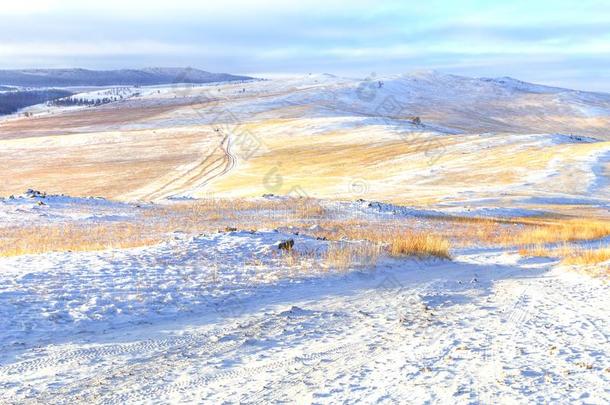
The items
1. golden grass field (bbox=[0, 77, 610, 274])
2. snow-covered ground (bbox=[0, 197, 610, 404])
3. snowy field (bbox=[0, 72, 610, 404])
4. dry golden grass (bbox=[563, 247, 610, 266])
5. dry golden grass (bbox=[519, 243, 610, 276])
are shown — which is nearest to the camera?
snow-covered ground (bbox=[0, 197, 610, 404])

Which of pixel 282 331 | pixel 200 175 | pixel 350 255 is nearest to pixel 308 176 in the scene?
pixel 200 175

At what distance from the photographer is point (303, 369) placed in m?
7.81

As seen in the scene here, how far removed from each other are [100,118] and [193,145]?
59864 millimetres

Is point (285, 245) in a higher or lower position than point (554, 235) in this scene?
higher

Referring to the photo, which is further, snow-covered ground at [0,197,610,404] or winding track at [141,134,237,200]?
winding track at [141,134,237,200]

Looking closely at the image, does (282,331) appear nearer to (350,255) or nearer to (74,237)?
(350,255)

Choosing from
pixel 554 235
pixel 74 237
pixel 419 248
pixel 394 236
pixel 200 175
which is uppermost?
pixel 419 248

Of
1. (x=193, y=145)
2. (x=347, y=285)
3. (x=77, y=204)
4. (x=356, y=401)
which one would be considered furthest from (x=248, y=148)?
(x=356, y=401)

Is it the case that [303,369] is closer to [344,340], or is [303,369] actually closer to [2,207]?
[344,340]

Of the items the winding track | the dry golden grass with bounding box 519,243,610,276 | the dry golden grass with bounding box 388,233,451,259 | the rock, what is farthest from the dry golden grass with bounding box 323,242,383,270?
the winding track

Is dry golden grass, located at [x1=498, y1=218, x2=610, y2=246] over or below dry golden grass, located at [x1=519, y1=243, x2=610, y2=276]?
below

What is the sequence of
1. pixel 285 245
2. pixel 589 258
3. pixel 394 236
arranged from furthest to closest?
pixel 394 236 < pixel 589 258 < pixel 285 245

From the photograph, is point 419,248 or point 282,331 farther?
point 419,248

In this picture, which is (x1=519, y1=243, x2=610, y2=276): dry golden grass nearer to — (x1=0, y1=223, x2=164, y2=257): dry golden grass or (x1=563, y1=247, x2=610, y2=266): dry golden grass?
(x1=563, y1=247, x2=610, y2=266): dry golden grass
